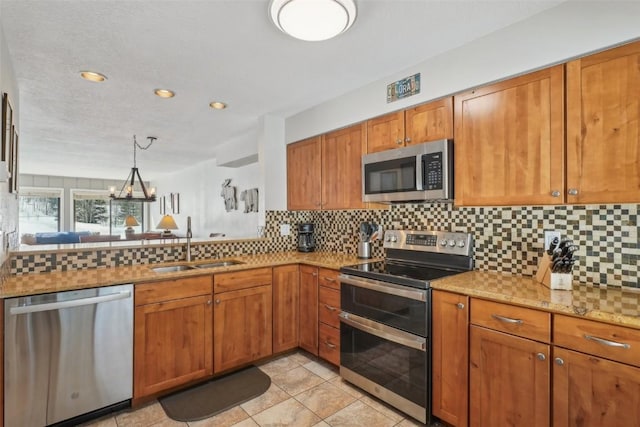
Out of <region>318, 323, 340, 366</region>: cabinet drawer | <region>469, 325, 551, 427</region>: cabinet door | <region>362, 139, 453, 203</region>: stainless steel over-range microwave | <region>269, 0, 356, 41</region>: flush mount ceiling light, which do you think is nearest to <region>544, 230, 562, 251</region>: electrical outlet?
<region>362, 139, 453, 203</region>: stainless steel over-range microwave

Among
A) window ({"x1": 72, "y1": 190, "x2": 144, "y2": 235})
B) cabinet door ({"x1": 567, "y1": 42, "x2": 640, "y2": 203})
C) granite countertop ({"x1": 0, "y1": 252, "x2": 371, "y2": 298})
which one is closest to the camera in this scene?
cabinet door ({"x1": 567, "y1": 42, "x2": 640, "y2": 203})

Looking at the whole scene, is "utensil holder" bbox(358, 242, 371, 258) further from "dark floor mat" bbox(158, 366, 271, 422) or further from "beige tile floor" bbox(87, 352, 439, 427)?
"dark floor mat" bbox(158, 366, 271, 422)

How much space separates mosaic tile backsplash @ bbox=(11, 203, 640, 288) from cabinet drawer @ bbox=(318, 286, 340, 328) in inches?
23.3

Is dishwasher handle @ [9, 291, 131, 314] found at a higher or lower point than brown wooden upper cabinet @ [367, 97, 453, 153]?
lower

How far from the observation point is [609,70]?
150cm

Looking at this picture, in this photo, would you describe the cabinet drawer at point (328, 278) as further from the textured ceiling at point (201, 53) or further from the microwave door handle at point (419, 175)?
the textured ceiling at point (201, 53)

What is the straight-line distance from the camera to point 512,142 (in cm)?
182

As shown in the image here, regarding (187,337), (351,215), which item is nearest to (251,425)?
(187,337)

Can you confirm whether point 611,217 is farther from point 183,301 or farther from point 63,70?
point 63,70

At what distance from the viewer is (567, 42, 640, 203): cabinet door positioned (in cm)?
144

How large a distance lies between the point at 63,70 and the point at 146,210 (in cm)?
869

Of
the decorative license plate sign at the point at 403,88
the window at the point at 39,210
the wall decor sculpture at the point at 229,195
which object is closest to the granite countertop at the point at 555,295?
the decorative license plate sign at the point at 403,88

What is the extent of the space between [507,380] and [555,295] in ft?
1.56

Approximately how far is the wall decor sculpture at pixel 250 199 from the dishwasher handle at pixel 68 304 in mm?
2996
